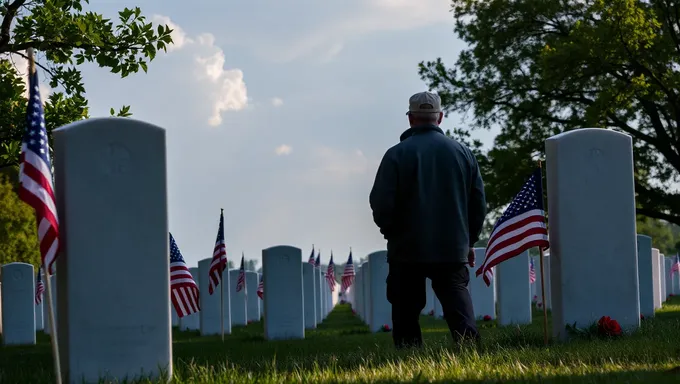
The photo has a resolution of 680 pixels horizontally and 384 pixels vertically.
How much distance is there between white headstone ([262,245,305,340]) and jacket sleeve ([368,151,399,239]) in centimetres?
1055

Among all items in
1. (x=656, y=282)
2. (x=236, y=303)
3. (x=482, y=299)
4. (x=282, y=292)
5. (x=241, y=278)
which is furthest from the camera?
(x=236, y=303)

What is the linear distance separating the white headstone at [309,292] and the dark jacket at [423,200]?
1520cm

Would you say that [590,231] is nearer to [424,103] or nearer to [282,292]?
[424,103]

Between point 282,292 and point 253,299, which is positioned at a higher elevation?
point 282,292

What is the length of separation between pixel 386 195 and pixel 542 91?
2288 centimetres

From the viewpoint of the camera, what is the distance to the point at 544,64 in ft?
83.5

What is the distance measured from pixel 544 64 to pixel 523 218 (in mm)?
17314

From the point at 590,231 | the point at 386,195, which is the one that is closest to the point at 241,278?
the point at 590,231

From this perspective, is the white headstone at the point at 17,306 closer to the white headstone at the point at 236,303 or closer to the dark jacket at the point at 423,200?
the white headstone at the point at 236,303

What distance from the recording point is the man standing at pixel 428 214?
7.41 m

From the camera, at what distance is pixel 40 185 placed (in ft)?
19.2

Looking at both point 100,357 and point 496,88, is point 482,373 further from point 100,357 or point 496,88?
point 496,88

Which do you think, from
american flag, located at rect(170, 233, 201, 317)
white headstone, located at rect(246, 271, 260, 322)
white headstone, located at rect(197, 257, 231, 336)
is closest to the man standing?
american flag, located at rect(170, 233, 201, 317)

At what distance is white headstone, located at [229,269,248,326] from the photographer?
28.0 m
